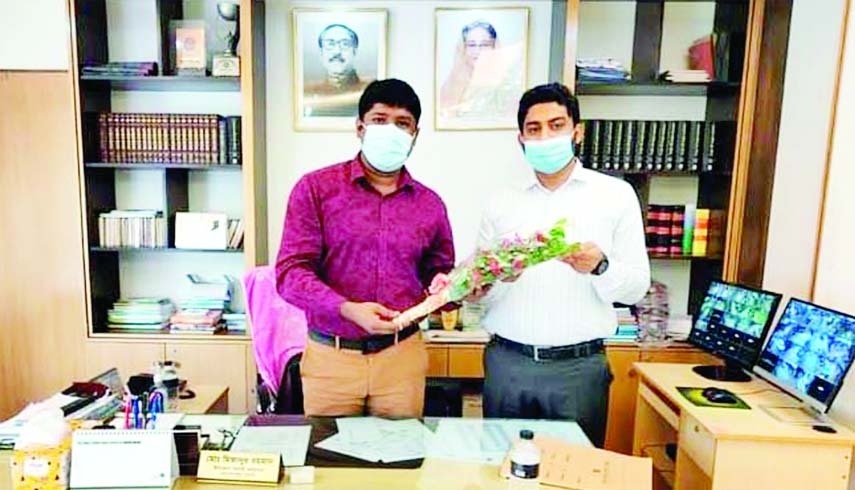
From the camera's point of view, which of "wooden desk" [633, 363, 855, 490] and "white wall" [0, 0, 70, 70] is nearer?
"wooden desk" [633, 363, 855, 490]

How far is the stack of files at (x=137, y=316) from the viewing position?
2947 millimetres

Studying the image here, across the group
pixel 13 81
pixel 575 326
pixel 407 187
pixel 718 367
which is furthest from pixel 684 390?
pixel 13 81

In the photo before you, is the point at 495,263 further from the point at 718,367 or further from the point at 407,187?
the point at 718,367

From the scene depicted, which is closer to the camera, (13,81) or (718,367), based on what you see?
(718,367)

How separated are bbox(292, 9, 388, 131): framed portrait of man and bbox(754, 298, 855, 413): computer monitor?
2.13 meters

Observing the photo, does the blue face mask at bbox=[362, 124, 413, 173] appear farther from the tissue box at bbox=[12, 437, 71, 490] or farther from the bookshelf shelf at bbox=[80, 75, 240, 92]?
the bookshelf shelf at bbox=[80, 75, 240, 92]

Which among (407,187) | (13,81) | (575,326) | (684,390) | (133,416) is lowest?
(684,390)

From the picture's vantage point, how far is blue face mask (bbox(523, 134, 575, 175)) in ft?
5.71

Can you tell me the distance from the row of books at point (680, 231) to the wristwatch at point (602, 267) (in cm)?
137

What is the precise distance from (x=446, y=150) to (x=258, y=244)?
1081mm

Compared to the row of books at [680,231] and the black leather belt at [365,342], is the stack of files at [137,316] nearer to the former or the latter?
the black leather belt at [365,342]

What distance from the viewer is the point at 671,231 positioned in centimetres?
291

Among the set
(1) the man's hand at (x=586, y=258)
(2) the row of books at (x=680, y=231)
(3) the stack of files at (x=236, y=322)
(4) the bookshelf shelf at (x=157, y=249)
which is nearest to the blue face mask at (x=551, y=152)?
(1) the man's hand at (x=586, y=258)

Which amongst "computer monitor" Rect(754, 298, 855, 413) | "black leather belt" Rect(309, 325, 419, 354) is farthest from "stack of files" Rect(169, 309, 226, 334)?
"computer monitor" Rect(754, 298, 855, 413)
